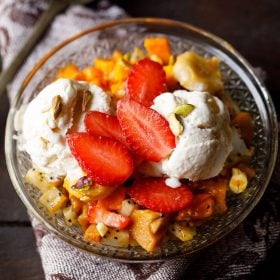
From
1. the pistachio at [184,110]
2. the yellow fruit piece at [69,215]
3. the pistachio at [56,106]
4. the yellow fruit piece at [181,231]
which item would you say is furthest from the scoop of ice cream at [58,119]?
the yellow fruit piece at [181,231]

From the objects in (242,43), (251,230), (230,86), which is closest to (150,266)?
(251,230)

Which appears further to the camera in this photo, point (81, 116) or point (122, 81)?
point (122, 81)

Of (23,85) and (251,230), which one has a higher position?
(23,85)

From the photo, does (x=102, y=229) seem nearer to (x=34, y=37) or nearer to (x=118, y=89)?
(x=118, y=89)

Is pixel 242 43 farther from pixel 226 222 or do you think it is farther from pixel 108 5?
pixel 226 222

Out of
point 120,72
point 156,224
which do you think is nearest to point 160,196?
point 156,224

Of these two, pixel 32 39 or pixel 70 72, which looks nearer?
pixel 70 72

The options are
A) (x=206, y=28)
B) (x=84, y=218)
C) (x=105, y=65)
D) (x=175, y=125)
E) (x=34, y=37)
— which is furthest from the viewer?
(x=206, y=28)
